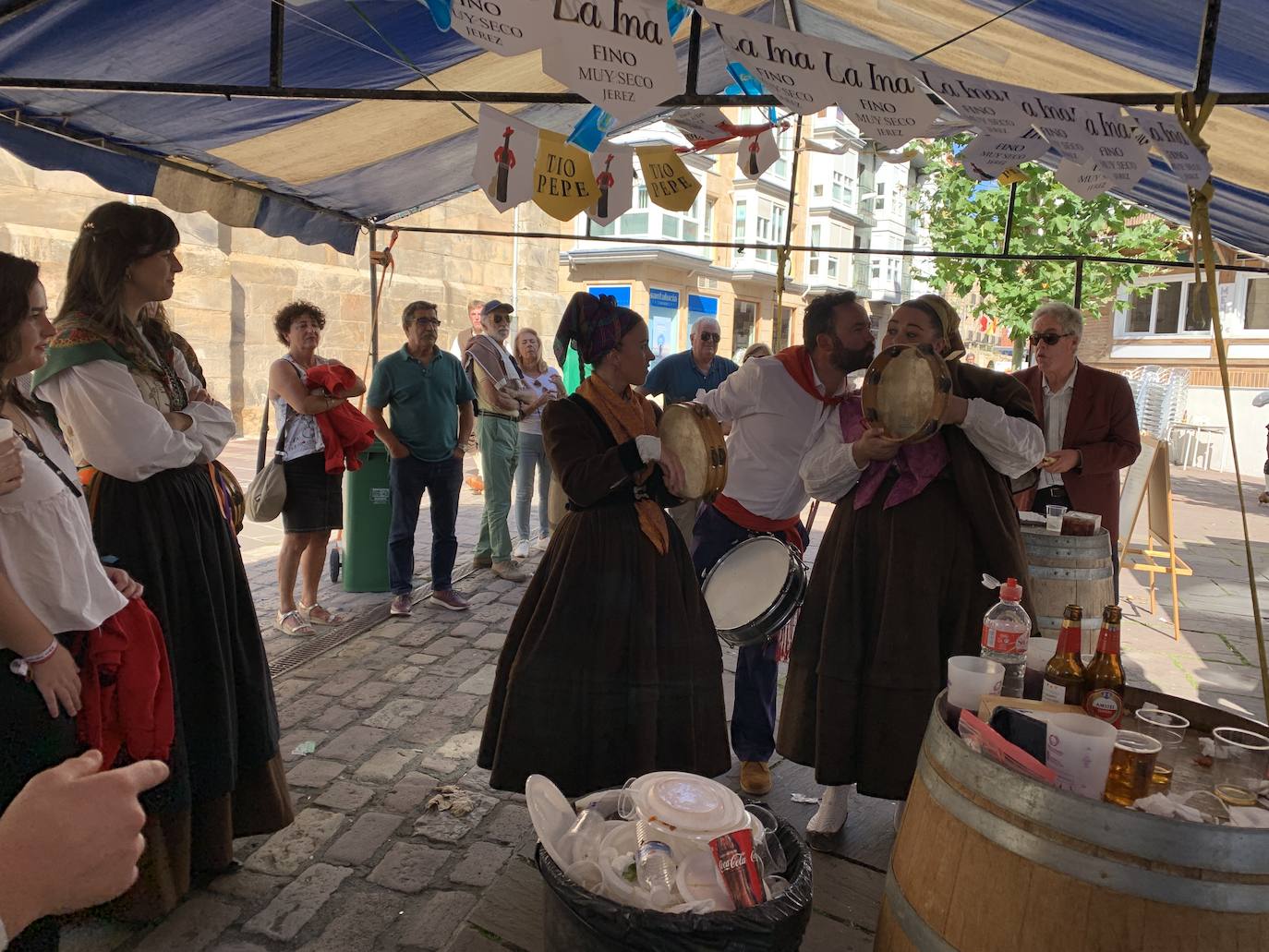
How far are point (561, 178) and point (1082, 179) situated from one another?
249cm

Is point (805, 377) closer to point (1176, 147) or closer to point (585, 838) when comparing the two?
point (1176, 147)

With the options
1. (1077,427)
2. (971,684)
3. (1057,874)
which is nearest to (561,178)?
(1077,427)

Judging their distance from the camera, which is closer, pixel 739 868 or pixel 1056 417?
pixel 739 868

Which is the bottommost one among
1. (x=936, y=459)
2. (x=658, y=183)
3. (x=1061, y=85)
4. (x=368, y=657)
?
(x=368, y=657)

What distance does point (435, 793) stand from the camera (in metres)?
3.52

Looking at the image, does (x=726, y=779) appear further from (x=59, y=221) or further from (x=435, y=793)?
(x=59, y=221)

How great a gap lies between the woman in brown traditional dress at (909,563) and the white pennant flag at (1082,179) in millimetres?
1053

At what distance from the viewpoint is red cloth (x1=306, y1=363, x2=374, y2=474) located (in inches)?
213

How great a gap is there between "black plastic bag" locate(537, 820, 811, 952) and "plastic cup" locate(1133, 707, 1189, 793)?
759mm

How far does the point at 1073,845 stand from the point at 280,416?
16.8ft

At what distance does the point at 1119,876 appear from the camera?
4.57 feet

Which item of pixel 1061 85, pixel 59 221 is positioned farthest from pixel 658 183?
pixel 59 221

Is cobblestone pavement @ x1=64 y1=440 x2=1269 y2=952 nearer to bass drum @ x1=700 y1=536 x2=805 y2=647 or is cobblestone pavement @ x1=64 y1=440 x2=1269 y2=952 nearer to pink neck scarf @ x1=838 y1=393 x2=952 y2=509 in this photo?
bass drum @ x1=700 y1=536 x2=805 y2=647

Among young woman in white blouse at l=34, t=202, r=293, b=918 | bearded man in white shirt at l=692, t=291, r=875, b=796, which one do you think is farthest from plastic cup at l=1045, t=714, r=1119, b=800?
young woman in white blouse at l=34, t=202, r=293, b=918
